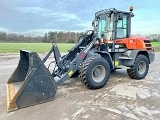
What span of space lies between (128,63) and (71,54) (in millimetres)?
2084

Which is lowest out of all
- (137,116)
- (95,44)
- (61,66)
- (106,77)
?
(137,116)

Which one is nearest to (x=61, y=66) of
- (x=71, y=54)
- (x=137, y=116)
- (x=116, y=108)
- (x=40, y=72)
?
(x=71, y=54)

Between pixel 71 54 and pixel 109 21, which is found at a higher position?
pixel 109 21

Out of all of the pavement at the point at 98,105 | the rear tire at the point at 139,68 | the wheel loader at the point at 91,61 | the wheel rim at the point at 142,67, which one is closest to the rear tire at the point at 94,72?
the wheel loader at the point at 91,61

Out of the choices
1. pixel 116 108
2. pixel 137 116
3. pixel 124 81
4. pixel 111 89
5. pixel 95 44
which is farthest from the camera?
pixel 124 81

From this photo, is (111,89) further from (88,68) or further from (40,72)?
(40,72)

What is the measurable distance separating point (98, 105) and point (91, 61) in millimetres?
1376

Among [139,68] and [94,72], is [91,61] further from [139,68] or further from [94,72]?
[139,68]

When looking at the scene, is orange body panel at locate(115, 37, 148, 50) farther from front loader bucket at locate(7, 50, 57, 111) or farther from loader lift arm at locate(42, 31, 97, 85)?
front loader bucket at locate(7, 50, 57, 111)

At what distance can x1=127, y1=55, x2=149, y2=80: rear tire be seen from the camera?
662 cm

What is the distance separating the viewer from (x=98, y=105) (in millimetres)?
4242

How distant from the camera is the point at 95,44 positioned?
6.05 metres

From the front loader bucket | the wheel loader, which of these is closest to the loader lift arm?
the wheel loader

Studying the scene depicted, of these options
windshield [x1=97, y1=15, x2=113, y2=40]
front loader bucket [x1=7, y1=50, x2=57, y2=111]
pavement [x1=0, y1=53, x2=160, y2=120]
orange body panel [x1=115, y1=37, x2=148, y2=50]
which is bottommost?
pavement [x1=0, y1=53, x2=160, y2=120]
